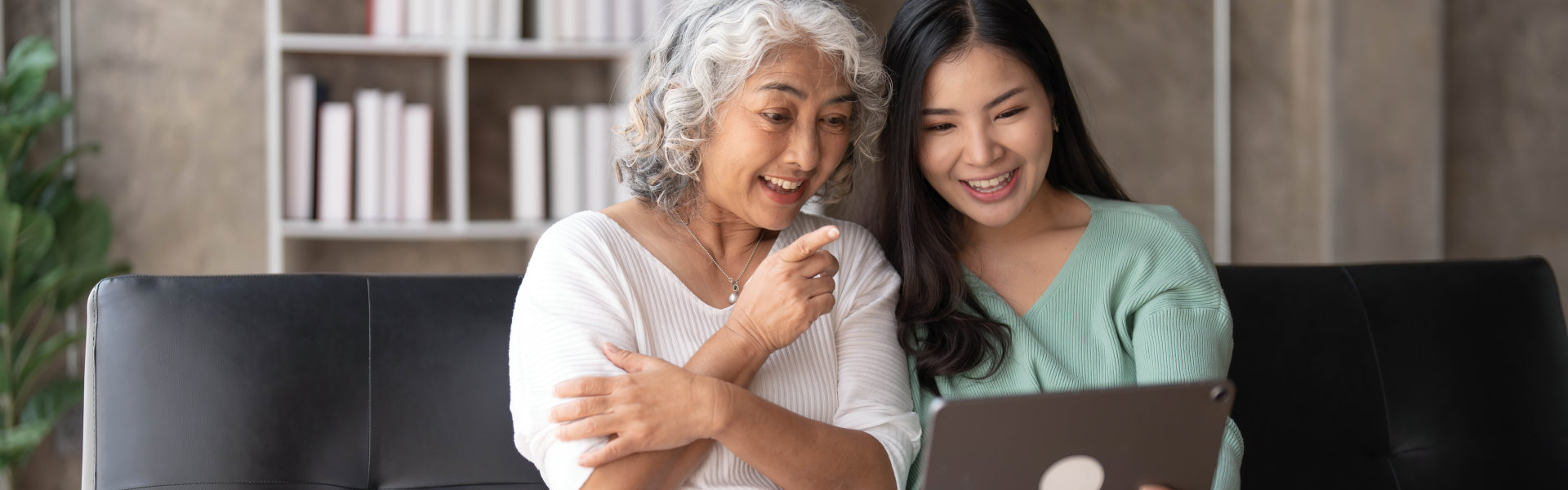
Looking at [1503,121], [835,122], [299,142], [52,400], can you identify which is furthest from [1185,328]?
[1503,121]

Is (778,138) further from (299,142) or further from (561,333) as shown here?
(299,142)

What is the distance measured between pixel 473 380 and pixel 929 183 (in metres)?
0.75

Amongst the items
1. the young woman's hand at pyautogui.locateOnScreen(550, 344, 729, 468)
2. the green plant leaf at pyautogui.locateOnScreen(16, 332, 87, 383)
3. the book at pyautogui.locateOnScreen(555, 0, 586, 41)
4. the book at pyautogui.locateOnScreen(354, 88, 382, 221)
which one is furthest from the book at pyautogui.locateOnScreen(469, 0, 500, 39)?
the young woman's hand at pyautogui.locateOnScreen(550, 344, 729, 468)

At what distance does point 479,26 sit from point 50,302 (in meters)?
1.17

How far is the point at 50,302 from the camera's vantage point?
8.41ft

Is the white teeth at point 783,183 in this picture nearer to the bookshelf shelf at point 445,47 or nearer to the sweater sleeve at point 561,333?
the sweater sleeve at point 561,333

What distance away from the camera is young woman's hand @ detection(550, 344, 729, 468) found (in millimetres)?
1285

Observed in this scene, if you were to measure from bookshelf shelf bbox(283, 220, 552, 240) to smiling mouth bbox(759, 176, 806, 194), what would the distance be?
130 cm

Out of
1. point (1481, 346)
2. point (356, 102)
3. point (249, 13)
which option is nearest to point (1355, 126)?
point (1481, 346)

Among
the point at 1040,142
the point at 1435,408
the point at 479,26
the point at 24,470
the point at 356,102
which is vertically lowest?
the point at 24,470

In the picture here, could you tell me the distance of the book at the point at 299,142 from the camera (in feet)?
8.51

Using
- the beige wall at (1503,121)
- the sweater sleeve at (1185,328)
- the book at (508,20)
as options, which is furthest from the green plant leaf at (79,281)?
the beige wall at (1503,121)

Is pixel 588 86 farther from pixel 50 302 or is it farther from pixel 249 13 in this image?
pixel 50 302

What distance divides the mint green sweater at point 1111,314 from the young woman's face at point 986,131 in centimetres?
15
